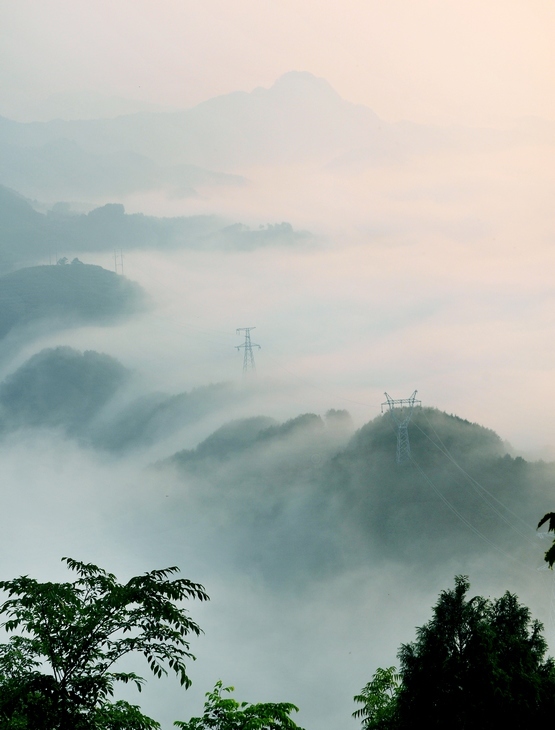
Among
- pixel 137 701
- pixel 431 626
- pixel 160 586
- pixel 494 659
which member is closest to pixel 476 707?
pixel 494 659

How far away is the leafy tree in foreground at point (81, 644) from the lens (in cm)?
1741

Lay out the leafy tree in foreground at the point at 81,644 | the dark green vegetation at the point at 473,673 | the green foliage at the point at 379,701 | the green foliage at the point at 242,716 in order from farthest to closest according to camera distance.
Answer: the green foliage at the point at 379,701
the dark green vegetation at the point at 473,673
the green foliage at the point at 242,716
the leafy tree in foreground at the point at 81,644

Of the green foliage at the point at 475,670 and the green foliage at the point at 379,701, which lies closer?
the green foliage at the point at 475,670

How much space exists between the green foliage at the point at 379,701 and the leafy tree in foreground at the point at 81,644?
555 inches

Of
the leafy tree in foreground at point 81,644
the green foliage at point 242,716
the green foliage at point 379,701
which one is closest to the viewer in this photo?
the leafy tree in foreground at point 81,644

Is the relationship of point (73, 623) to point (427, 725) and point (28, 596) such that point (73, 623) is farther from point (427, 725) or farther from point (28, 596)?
point (427, 725)

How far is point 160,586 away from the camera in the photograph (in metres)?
18.5

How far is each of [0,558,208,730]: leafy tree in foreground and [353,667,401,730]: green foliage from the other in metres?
14.1

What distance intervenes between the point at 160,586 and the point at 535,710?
50.5 feet

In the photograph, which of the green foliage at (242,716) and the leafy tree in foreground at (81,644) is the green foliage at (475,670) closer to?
the green foliage at (242,716)

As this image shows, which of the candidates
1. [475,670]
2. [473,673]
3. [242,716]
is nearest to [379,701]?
[473,673]

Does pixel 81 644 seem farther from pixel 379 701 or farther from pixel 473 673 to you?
pixel 379 701

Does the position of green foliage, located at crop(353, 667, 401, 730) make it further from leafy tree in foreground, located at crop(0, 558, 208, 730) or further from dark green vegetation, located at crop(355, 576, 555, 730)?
leafy tree in foreground, located at crop(0, 558, 208, 730)

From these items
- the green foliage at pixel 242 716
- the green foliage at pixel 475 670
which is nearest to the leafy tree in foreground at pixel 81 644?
the green foliage at pixel 242 716
